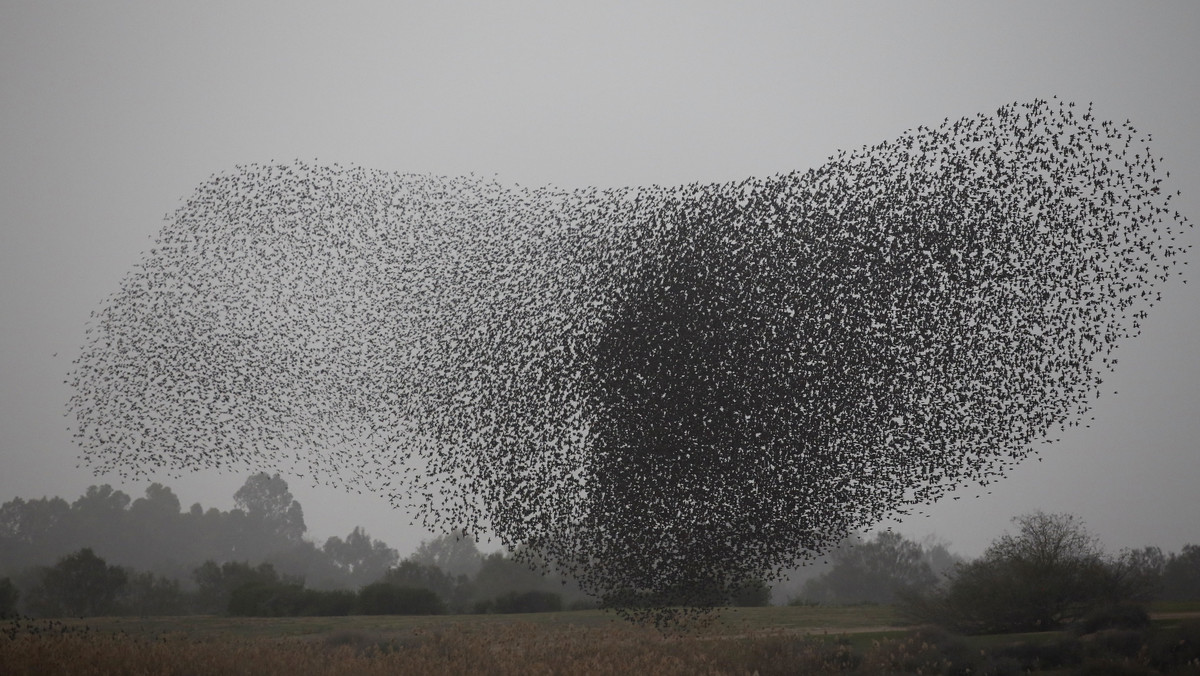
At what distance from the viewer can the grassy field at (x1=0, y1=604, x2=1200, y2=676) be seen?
15.5 m

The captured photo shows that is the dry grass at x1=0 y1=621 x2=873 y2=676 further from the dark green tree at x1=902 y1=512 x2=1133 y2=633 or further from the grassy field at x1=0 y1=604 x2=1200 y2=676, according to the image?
the dark green tree at x1=902 y1=512 x2=1133 y2=633

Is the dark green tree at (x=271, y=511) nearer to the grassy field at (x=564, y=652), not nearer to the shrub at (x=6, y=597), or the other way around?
the shrub at (x=6, y=597)

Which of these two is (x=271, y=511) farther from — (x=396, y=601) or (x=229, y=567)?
(x=396, y=601)

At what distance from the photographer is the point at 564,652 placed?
1789 cm

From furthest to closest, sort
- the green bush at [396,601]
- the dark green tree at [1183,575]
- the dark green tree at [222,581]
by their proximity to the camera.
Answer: the dark green tree at [1183,575] → the dark green tree at [222,581] → the green bush at [396,601]

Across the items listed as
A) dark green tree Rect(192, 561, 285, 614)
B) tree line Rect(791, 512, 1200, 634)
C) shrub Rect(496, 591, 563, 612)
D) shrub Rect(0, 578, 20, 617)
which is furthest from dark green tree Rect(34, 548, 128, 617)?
tree line Rect(791, 512, 1200, 634)

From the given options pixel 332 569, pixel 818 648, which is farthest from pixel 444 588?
pixel 332 569

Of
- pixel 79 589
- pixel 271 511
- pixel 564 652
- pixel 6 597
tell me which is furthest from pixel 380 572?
pixel 564 652

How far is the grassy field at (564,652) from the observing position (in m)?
15.5

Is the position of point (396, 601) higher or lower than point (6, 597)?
lower

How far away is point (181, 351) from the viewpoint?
80.1ft

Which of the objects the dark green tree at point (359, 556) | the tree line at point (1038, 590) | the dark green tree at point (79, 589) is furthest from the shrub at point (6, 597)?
the dark green tree at point (359, 556)

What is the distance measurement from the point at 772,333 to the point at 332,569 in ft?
290

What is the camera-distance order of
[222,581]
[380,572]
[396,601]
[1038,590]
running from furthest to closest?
[380,572], [222,581], [396,601], [1038,590]
